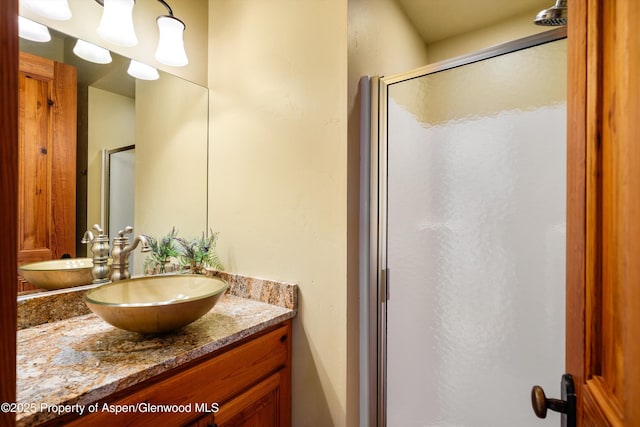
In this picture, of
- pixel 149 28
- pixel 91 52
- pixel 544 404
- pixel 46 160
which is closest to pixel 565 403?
pixel 544 404

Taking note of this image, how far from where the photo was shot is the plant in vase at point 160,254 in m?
1.44

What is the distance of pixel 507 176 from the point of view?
3.14 feet

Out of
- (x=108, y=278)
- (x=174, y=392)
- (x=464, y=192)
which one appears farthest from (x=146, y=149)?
(x=464, y=192)

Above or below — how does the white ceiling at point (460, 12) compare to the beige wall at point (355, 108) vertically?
above

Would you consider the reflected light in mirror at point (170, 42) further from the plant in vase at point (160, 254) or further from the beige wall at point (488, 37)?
the beige wall at point (488, 37)

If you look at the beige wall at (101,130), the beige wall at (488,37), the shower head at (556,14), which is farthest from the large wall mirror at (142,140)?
the beige wall at (488,37)

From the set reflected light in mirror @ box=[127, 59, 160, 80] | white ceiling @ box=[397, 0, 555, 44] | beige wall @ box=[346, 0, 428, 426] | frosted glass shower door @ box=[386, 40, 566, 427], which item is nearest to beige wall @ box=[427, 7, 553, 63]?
white ceiling @ box=[397, 0, 555, 44]

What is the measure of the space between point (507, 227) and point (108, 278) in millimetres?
1496

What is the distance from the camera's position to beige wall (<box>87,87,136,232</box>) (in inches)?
48.6

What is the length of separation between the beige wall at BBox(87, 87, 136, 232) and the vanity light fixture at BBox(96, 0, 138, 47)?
0.22 metres

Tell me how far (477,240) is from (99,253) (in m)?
1.42

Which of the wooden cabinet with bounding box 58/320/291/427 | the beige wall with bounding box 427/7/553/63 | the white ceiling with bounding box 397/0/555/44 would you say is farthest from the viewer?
the beige wall with bounding box 427/7/553/63

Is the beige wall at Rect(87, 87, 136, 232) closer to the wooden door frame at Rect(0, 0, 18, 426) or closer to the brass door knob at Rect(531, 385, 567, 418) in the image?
the wooden door frame at Rect(0, 0, 18, 426)

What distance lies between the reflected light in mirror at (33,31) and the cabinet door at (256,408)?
54.7 inches
